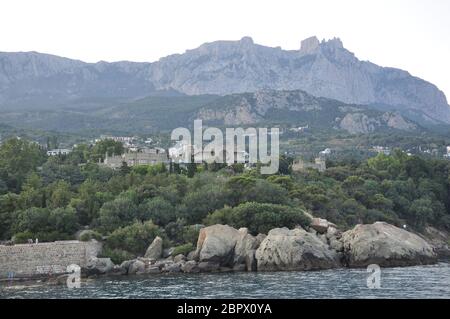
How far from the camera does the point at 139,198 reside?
180 feet

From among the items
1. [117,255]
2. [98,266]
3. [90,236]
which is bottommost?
[98,266]

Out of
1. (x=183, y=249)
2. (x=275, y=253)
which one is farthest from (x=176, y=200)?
(x=275, y=253)

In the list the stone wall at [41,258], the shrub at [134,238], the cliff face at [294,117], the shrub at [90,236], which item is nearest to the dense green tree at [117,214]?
the shrub at [134,238]

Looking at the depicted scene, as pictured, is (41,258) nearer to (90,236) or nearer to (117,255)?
(90,236)

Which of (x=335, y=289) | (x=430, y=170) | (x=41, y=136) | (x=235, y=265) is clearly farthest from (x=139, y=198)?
(x=41, y=136)

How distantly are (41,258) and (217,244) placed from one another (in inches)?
456

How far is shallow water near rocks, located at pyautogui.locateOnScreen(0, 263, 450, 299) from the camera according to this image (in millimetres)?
32281

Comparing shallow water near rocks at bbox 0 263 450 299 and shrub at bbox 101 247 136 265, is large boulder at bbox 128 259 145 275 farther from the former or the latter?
shallow water near rocks at bbox 0 263 450 299

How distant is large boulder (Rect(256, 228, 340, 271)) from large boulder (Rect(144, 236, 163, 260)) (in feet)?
23.6

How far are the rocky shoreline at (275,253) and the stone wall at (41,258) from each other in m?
1.32

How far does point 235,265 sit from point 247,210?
22.3 ft

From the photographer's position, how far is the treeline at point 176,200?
48250 mm

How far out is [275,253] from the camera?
44125 millimetres

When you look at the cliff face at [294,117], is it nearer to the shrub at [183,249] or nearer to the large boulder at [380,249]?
the large boulder at [380,249]
